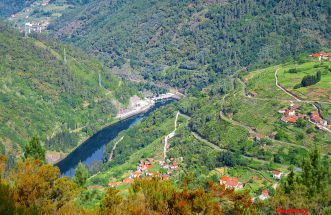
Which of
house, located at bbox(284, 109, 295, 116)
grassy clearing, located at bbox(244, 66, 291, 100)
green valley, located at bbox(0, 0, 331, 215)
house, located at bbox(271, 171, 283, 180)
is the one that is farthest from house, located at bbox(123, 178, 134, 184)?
grassy clearing, located at bbox(244, 66, 291, 100)

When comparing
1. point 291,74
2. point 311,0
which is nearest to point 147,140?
point 291,74

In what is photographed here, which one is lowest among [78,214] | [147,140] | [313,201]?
[147,140]

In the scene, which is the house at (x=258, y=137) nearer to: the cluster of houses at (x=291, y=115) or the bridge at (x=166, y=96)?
the cluster of houses at (x=291, y=115)

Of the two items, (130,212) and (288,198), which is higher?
(130,212)

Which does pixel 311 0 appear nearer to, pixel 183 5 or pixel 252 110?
pixel 183 5

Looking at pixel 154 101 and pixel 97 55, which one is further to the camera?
pixel 97 55

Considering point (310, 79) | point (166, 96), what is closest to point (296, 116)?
point (310, 79)

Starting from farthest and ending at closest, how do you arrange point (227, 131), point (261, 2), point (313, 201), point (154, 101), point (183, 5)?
point (183, 5) → point (261, 2) → point (154, 101) → point (227, 131) → point (313, 201)

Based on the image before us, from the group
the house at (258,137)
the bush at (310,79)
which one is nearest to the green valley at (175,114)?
the bush at (310,79)
